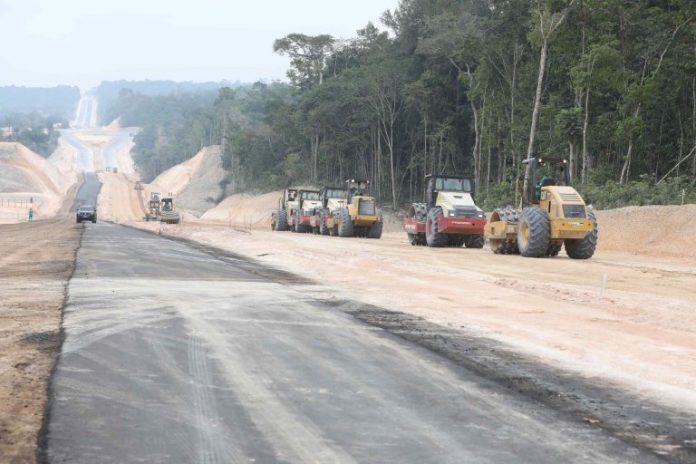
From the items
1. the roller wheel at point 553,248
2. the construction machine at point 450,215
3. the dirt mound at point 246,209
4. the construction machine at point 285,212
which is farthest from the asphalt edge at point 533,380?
the dirt mound at point 246,209

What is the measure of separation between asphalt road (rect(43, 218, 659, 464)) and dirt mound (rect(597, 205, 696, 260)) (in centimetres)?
2346

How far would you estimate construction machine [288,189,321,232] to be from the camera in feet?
155

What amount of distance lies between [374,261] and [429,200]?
340 inches

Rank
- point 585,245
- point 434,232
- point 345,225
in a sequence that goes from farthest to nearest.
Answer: point 345,225 → point 434,232 → point 585,245

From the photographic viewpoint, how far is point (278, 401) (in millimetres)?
6449

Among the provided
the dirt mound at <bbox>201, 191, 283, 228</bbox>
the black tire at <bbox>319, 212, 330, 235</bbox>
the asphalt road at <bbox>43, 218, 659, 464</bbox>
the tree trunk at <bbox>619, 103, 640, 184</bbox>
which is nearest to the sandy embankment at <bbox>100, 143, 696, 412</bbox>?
the asphalt road at <bbox>43, 218, 659, 464</bbox>

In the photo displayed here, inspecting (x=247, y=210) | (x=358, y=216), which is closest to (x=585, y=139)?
(x=358, y=216)

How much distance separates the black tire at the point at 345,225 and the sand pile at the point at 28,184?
52659mm

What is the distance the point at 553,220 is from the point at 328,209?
21.6 m

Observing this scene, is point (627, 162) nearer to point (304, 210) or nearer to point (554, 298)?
point (304, 210)

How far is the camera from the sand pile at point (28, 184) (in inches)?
4023

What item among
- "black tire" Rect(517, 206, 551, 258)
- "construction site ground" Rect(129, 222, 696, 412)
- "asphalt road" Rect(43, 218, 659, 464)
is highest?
"black tire" Rect(517, 206, 551, 258)

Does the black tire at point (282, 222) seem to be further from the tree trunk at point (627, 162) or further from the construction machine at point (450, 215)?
the tree trunk at point (627, 162)

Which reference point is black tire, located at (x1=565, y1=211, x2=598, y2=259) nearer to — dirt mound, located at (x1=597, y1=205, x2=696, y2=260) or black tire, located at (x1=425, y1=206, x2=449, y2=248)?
black tire, located at (x1=425, y1=206, x2=449, y2=248)
